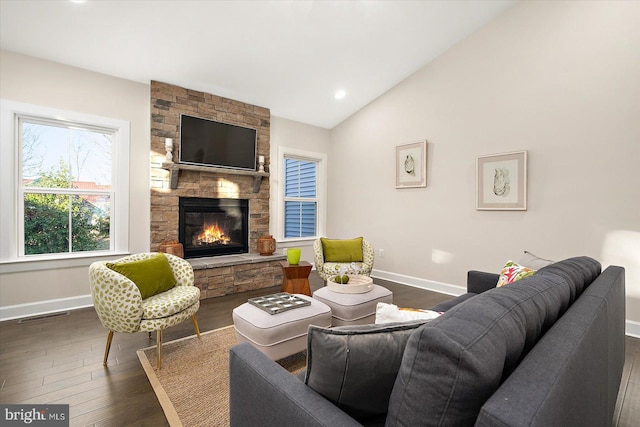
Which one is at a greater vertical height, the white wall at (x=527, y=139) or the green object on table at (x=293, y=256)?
the white wall at (x=527, y=139)

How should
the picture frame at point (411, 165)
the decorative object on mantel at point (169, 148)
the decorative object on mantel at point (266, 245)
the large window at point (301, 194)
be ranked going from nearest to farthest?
1. the decorative object on mantel at point (169, 148)
2. the picture frame at point (411, 165)
3. the decorative object on mantel at point (266, 245)
4. the large window at point (301, 194)

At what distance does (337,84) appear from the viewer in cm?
445

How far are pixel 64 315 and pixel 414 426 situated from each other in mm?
3904

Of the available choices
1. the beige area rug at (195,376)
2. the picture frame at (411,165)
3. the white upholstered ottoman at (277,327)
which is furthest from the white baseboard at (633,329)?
the beige area rug at (195,376)

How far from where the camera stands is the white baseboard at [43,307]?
9.93 ft

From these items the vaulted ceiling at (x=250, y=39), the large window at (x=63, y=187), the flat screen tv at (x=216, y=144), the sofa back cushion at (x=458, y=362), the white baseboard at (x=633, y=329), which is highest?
the vaulted ceiling at (x=250, y=39)

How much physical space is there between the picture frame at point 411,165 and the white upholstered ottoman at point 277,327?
2851 mm

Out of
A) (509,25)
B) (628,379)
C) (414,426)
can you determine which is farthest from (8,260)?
(509,25)

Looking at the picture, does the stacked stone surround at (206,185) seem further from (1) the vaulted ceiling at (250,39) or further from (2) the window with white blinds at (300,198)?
(2) the window with white blinds at (300,198)

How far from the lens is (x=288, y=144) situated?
519 cm

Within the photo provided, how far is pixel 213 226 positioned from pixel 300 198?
66.8 inches

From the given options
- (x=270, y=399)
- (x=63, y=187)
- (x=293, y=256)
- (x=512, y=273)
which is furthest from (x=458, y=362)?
(x=63, y=187)

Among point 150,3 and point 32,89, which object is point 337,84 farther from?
point 32,89

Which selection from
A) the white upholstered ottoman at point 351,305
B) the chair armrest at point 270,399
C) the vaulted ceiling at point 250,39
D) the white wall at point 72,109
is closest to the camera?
the chair armrest at point 270,399
